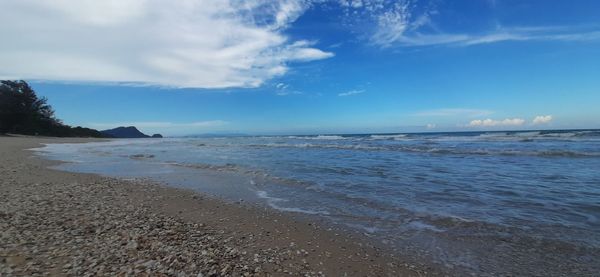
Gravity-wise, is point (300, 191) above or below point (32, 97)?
below

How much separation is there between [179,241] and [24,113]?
3117 inches

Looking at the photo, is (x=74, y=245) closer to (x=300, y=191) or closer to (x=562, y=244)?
(x=300, y=191)

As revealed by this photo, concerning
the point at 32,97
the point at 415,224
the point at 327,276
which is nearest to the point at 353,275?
the point at 327,276

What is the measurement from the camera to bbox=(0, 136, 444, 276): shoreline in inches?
171

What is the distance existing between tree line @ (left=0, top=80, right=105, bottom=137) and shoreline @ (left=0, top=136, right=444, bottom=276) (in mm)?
70420

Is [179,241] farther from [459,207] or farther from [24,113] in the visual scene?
[24,113]

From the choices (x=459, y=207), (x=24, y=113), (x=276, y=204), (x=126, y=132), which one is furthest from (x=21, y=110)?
(x=126, y=132)

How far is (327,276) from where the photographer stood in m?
4.36

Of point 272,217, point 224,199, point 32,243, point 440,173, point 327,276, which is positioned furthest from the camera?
point 440,173

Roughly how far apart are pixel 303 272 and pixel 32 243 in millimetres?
4395

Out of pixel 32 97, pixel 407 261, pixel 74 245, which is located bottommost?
pixel 407 261

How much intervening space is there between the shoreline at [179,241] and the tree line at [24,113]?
70.4 m

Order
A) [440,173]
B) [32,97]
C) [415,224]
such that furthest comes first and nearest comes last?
1. [32,97]
2. [440,173]
3. [415,224]

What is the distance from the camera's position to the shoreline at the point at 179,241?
4.34m
